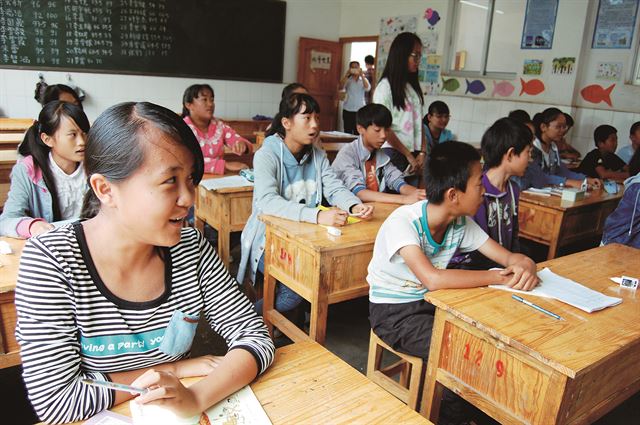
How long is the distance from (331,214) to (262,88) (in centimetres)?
542

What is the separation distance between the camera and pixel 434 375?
158 cm

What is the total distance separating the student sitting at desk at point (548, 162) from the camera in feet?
11.7

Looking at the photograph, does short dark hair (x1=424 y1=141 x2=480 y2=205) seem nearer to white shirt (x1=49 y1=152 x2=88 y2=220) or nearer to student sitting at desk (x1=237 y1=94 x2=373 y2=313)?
student sitting at desk (x1=237 y1=94 x2=373 y2=313)

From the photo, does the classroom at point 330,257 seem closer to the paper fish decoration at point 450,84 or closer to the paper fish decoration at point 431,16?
the paper fish decoration at point 450,84

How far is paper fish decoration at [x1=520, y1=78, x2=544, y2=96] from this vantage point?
5.41 metres

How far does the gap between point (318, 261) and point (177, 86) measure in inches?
206

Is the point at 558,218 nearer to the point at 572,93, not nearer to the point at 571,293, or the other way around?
the point at 571,293

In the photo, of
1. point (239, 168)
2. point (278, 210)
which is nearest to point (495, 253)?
point (278, 210)

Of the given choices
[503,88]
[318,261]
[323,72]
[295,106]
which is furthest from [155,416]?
[323,72]

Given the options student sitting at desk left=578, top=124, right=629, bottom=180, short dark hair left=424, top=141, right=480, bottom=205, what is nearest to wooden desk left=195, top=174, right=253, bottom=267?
short dark hair left=424, top=141, right=480, bottom=205

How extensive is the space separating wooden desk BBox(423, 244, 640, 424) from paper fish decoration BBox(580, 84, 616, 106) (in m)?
4.16

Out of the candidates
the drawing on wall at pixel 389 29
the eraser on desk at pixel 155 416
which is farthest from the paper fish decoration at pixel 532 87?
the eraser on desk at pixel 155 416

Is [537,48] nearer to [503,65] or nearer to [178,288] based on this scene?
[503,65]

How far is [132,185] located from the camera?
2.95ft
